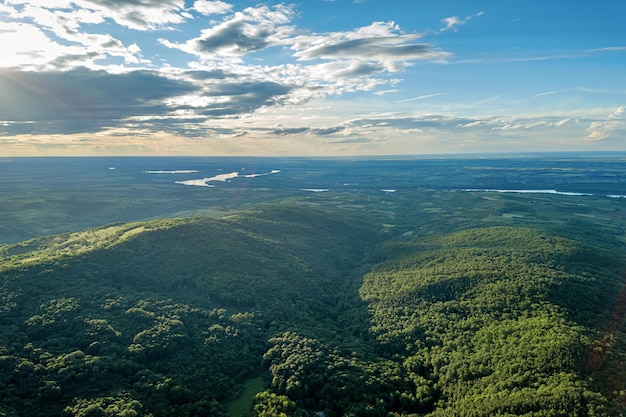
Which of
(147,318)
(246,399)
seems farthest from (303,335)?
(147,318)

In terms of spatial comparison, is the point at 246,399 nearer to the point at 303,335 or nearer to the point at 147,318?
the point at 303,335

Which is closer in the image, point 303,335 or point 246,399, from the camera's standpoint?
point 246,399

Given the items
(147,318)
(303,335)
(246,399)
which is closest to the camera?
(246,399)

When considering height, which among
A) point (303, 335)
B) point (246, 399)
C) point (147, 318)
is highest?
point (147, 318)

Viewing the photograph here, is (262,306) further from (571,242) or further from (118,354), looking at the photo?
(571,242)

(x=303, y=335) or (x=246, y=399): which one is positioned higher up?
(x=303, y=335)

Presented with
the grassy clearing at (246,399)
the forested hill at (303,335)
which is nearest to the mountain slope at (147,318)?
the forested hill at (303,335)

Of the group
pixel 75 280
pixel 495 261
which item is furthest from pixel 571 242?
pixel 75 280

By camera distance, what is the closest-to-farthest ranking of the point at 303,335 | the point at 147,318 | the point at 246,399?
the point at 246,399, the point at 303,335, the point at 147,318

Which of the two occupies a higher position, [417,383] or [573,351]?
[573,351]
